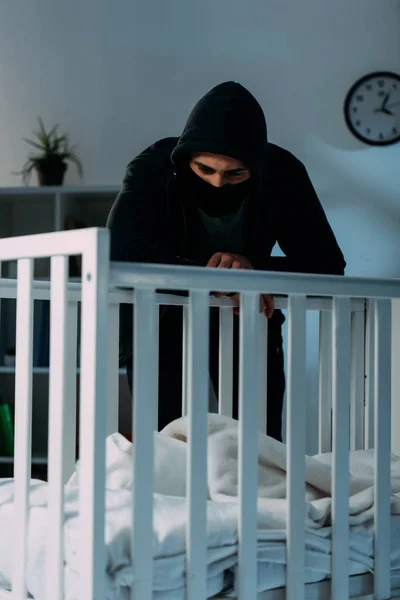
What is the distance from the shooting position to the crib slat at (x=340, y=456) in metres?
1.15

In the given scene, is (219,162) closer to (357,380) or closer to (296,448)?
(357,380)

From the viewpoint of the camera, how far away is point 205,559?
104 cm

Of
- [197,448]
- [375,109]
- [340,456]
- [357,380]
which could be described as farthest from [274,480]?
[375,109]

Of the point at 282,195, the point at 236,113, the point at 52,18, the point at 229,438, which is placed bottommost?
the point at 229,438

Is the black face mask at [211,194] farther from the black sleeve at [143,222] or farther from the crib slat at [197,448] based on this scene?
the crib slat at [197,448]

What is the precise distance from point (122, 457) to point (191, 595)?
0.33m

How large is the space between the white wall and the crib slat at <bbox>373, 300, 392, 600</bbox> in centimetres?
131

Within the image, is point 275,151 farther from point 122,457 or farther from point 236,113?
point 122,457

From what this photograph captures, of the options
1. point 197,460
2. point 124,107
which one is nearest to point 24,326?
point 197,460

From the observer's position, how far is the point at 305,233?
7.18ft

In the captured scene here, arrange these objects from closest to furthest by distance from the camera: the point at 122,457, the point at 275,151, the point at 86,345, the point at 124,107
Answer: the point at 86,345
the point at 122,457
the point at 275,151
the point at 124,107

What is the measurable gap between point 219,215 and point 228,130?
220 millimetres

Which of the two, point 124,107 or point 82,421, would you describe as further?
point 124,107

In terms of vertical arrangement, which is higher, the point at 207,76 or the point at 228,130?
the point at 207,76
